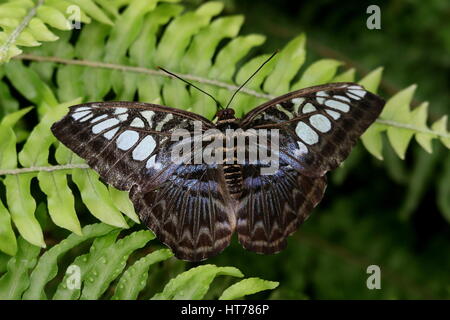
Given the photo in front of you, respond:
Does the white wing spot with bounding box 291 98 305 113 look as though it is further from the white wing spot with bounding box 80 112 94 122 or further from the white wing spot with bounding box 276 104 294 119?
the white wing spot with bounding box 80 112 94 122

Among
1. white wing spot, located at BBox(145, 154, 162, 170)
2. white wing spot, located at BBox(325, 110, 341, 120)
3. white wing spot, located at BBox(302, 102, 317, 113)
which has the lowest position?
white wing spot, located at BBox(145, 154, 162, 170)

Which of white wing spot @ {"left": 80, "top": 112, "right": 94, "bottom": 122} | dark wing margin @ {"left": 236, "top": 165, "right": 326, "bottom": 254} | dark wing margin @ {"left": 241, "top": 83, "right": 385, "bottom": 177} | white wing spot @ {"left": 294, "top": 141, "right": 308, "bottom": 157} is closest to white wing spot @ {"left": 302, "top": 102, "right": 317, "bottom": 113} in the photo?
dark wing margin @ {"left": 241, "top": 83, "right": 385, "bottom": 177}

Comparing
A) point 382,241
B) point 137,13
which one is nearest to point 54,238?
point 137,13

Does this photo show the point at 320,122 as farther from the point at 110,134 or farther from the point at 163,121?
the point at 110,134

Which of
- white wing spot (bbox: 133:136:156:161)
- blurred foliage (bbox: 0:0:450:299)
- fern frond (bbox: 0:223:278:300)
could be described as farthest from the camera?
blurred foliage (bbox: 0:0:450:299)

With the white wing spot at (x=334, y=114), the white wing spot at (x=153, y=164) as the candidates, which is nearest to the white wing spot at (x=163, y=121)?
the white wing spot at (x=153, y=164)

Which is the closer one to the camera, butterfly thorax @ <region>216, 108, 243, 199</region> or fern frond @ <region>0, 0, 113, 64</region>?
fern frond @ <region>0, 0, 113, 64</region>

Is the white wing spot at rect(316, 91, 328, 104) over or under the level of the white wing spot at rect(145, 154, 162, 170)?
over

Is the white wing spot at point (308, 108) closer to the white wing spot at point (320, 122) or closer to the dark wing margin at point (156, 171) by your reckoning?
the white wing spot at point (320, 122)

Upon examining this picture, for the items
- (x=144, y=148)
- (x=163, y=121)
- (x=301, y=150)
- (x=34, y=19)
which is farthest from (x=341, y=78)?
(x=34, y=19)
